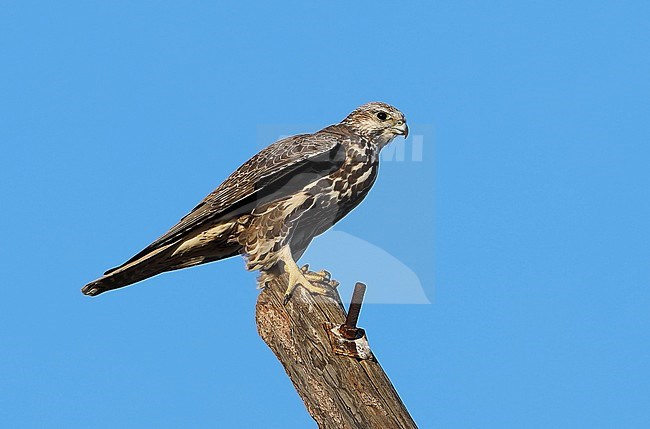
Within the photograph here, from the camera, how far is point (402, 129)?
6.07 m

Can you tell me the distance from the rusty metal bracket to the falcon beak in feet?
2.61

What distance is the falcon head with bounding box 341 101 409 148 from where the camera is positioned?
6086mm

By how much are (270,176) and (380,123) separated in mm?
625

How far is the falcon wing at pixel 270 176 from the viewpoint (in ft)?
19.8

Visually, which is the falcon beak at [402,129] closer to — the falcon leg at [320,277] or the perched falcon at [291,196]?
the perched falcon at [291,196]

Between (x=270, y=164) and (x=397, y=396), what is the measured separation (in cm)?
134

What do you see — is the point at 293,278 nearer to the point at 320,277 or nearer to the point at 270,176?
the point at 320,277

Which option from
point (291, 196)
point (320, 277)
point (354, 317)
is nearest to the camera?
point (354, 317)

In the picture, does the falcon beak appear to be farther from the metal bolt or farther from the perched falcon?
the metal bolt

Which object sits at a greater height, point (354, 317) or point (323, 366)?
point (354, 317)

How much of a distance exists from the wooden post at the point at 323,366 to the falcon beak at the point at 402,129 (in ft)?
3.02

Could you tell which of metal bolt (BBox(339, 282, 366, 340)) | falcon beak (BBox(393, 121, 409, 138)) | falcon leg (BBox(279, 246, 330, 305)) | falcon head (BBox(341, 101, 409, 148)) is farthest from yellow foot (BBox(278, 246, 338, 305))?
falcon beak (BBox(393, 121, 409, 138))

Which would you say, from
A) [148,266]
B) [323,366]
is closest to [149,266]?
[148,266]

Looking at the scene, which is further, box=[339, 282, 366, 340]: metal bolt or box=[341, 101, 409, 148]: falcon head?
box=[341, 101, 409, 148]: falcon head
